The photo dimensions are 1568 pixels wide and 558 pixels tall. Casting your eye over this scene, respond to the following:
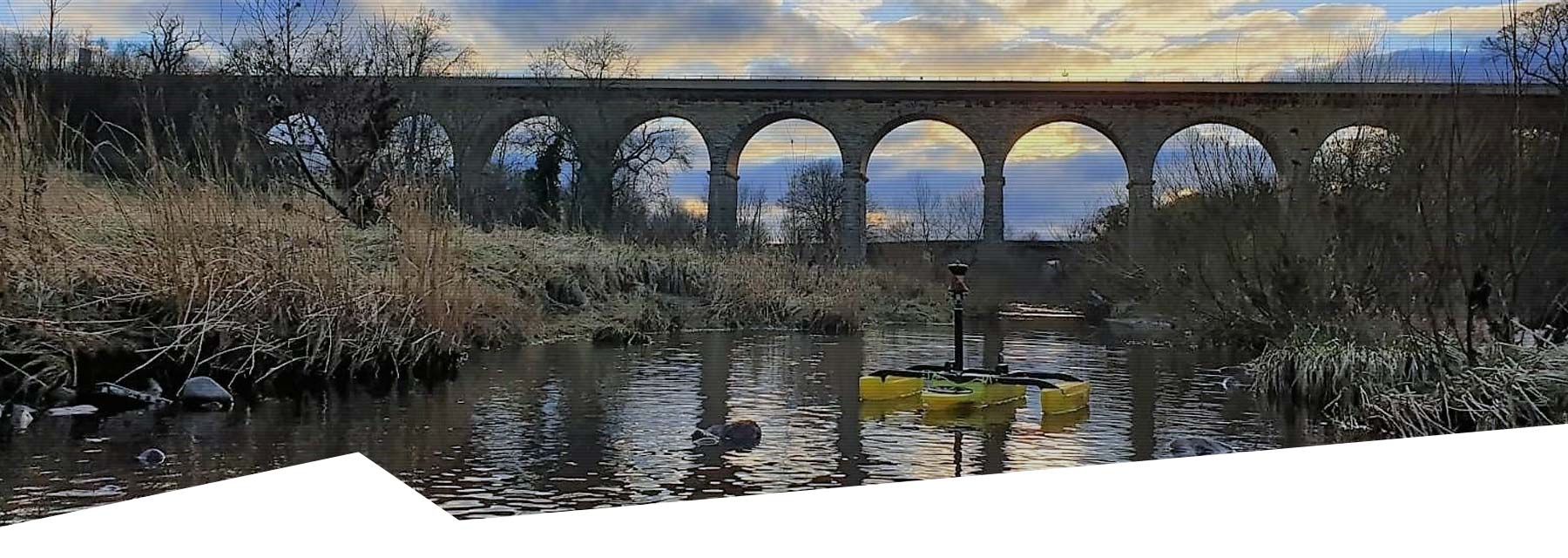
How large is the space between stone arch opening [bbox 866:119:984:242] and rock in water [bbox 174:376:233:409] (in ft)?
5.38

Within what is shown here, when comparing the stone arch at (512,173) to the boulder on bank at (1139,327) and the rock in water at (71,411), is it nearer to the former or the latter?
→ the rock in water at (71,411)

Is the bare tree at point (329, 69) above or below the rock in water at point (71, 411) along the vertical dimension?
above

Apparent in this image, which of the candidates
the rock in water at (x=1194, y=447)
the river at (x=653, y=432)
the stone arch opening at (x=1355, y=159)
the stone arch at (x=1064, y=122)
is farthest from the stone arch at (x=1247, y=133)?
the rock in water at (x=1194, y=447)

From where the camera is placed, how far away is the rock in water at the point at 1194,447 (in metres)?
2.70

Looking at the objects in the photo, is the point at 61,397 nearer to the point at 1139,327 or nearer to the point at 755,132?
the point at 755,132

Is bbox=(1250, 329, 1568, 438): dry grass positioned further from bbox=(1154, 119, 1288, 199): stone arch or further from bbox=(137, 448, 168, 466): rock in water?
bbox=(137, 448, 168, 466): rock in water

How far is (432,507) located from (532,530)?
19 centimetres

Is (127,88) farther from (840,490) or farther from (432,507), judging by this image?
(840,490)

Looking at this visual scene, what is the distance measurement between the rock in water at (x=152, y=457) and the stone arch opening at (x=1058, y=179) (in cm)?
177

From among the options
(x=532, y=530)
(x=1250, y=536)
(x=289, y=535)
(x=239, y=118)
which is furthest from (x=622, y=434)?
(x=1250, y=536)

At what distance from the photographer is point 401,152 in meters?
2.69

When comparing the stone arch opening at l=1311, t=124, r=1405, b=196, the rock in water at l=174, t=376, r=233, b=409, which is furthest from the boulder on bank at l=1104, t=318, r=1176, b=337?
the rock in water at l=174, t=376, r=233, b=409

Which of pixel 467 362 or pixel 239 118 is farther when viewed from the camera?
pixel 467 362

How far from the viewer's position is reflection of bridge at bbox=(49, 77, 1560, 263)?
2570 millimetres
